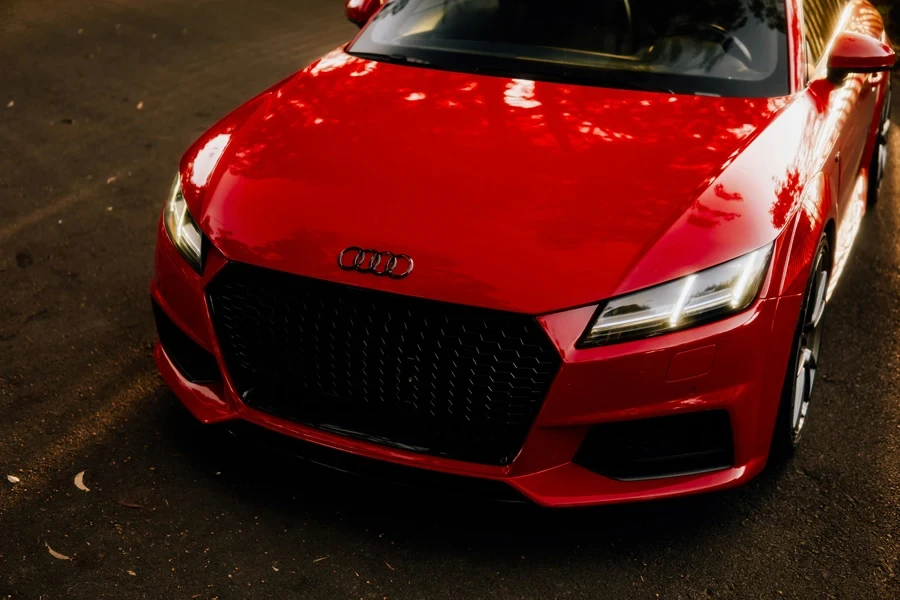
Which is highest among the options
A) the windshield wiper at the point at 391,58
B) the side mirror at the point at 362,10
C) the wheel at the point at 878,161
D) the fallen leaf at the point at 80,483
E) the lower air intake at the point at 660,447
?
the windshield wiper at the point at 391,58

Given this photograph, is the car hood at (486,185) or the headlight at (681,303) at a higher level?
the car hood at (486,185)

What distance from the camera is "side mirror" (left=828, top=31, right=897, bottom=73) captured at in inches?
149

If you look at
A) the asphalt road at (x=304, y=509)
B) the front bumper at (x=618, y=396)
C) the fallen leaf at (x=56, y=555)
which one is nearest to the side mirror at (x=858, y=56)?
the asphalt road at (x=304, y=509)

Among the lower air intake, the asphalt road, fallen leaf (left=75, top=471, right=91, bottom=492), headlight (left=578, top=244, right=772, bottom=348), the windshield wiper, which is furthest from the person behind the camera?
the windshield wiper

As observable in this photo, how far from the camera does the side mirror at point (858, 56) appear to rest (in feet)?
12.5

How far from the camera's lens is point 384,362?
9.00 feet

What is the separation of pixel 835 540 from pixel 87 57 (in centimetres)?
665

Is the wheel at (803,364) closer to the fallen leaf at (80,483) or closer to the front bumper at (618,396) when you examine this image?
the front bumper at (618,396)

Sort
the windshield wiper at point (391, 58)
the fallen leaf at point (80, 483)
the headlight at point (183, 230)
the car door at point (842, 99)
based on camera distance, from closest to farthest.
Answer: the headlight at point (183, 230), the fallen leaf at point (80, 483), the car door at point (842, 99), the windshield wiper at point (391, 58)

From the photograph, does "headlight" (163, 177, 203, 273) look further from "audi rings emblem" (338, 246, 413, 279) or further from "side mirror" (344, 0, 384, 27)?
"side mirror" (344, 0, 384, 27)

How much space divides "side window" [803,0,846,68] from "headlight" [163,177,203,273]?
2311 millimetres

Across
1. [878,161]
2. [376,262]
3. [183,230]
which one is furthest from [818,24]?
[183,230]

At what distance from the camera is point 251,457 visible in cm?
337

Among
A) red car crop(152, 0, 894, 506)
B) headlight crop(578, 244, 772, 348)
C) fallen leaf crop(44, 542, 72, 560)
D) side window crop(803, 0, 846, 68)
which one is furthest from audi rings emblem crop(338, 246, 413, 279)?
side window crop(803, 0, 846, 68)
